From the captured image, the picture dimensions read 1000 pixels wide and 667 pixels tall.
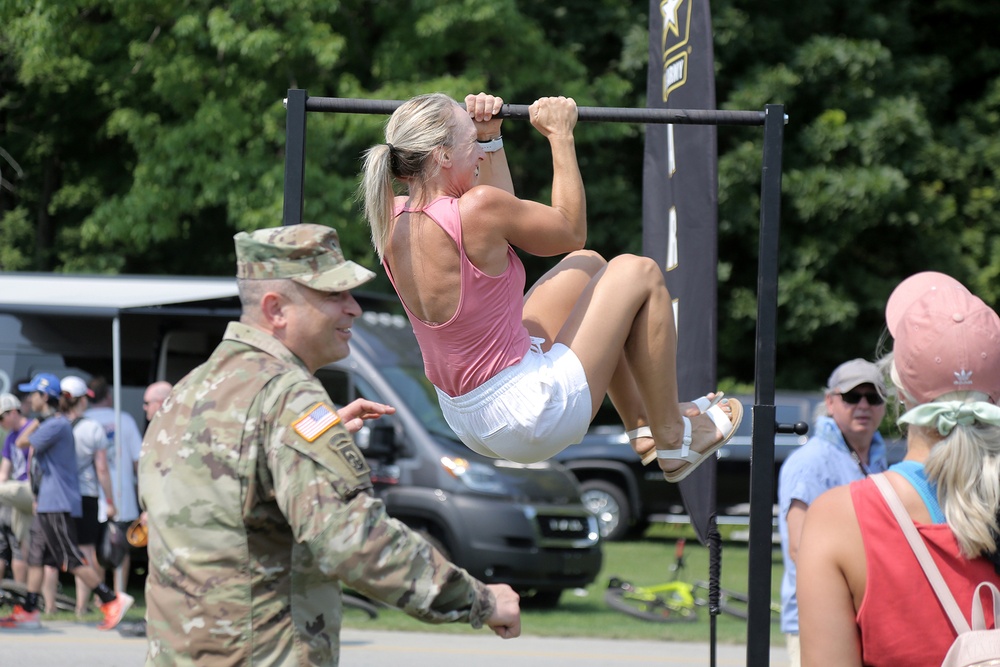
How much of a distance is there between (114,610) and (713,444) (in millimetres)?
6994

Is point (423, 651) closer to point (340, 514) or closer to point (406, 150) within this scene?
point (406, 150)

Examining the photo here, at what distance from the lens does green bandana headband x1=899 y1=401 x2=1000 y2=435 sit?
8.00 ft

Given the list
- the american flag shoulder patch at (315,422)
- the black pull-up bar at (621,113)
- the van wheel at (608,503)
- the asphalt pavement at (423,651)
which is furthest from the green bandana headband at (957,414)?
the van wheel at (608,503)

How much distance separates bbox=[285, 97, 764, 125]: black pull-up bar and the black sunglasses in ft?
7.13

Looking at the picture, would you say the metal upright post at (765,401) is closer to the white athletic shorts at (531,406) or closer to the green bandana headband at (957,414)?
the white athletic shorts at (531,406)

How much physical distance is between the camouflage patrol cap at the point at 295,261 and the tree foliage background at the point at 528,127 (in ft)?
43.9

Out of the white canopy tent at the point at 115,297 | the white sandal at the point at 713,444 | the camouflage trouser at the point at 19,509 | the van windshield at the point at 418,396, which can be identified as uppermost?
the white canopy tent at the point at 115,297

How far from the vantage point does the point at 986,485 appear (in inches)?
94.0

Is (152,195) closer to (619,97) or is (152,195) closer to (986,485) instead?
(619,97)

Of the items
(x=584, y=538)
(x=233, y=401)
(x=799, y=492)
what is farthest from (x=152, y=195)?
(x=233, y=401)

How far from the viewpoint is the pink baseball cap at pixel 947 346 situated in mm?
2518

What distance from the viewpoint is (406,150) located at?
4.16 meters

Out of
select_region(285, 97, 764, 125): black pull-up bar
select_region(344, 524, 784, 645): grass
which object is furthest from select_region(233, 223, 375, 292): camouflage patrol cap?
select_region(344, 524, 784, 645): grass

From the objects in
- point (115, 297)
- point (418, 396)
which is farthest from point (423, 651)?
point (115, 297)
